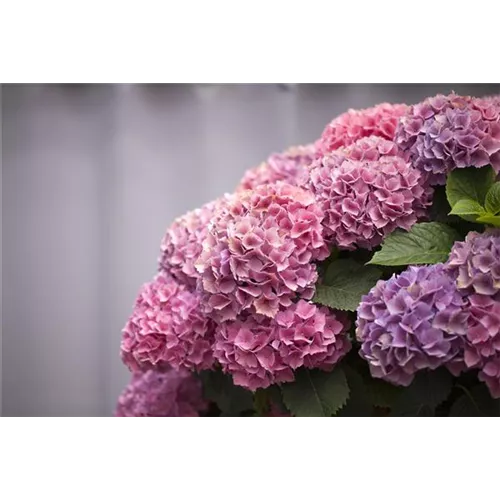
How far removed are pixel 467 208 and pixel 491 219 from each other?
0.09 ft

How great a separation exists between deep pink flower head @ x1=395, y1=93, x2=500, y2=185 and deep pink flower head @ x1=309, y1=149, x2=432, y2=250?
0.07 feet

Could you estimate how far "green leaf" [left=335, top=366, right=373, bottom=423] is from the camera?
28.1 inches

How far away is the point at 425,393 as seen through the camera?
27.8 inches

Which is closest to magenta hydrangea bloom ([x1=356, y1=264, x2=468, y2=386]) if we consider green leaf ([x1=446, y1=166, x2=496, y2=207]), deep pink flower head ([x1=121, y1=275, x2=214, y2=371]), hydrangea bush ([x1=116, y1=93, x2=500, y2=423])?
hydrangea bush ([x1=116, y1=93, x2=500, y2=423])

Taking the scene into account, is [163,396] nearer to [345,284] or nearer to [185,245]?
[185,245]

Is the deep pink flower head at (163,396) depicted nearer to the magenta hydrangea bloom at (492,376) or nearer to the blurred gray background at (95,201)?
the blurred gray background at (95,201)

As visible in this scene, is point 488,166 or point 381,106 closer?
point 488,166

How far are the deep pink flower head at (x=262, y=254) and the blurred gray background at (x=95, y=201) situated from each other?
417 mm

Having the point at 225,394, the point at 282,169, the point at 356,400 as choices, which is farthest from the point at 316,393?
the point at 282,169
